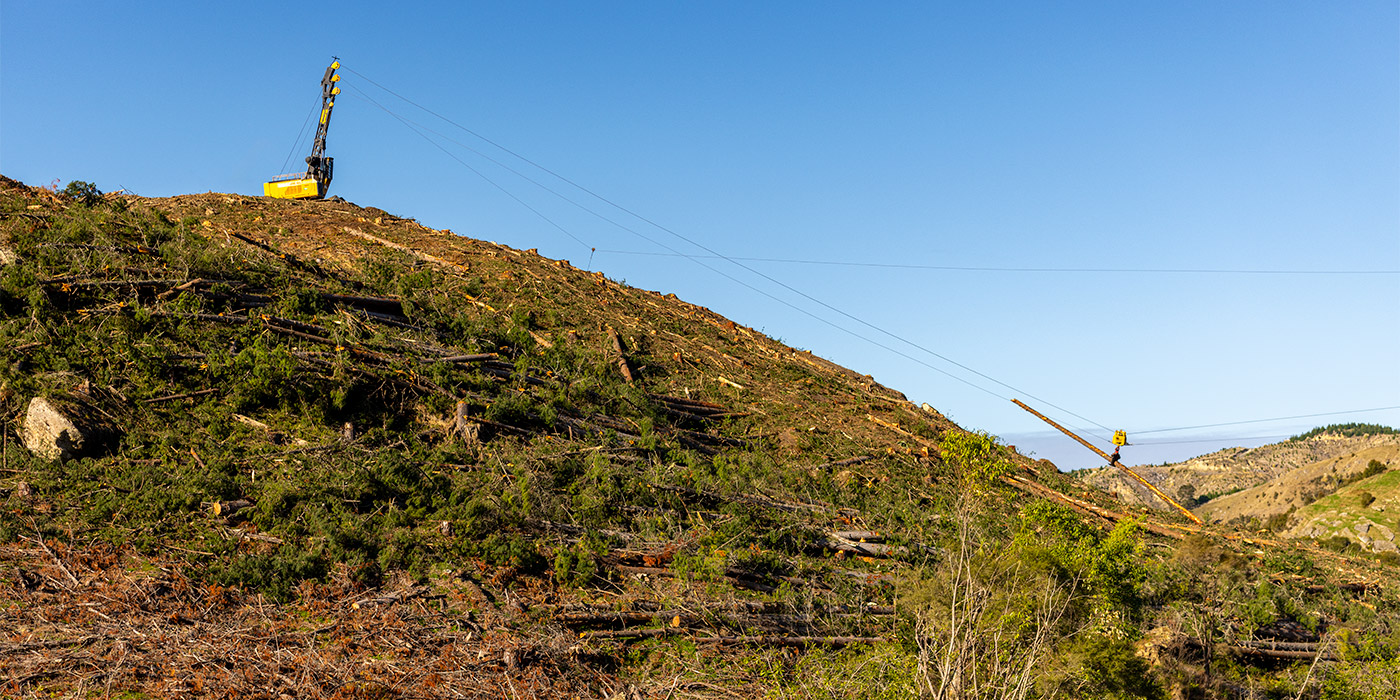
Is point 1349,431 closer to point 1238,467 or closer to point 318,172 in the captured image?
point 1238,467

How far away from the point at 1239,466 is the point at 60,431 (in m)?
87.9

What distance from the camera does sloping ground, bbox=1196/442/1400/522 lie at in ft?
172

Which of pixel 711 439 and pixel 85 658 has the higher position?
pixel 711 439

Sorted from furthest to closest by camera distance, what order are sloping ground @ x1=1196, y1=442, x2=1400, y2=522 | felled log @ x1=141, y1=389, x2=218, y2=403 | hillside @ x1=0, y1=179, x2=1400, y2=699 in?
sloping ground @ x1=1196, y1=442, x2=1400, y2=522
felled log @ x1=141, y1=389, x2=218, y2=403
hillside @ x1=0, y1=179, x2=1400, y2=699

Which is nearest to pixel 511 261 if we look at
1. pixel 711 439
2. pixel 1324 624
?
pixel 711 439

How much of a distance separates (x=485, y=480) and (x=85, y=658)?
22.1 feet

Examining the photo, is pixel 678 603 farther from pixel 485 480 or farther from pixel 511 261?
pixel 511 261

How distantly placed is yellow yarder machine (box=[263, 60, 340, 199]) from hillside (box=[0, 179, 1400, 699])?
7.04m

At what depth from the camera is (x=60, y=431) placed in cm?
1249

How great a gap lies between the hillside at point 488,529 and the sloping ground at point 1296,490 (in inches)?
1364

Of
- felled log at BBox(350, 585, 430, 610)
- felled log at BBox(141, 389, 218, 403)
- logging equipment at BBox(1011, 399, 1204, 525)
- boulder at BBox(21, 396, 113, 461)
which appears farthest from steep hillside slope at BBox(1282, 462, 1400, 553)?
boulder at BBox(21, 396, 113, 461)

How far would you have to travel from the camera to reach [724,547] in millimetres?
14234

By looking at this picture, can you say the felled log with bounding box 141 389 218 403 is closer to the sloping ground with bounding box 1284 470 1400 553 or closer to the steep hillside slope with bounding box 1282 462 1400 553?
the sloping ground with bounding box 1284 470 1400 553

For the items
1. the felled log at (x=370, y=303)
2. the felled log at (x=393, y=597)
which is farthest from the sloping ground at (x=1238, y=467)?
the felled log at (x=393, y=597)
